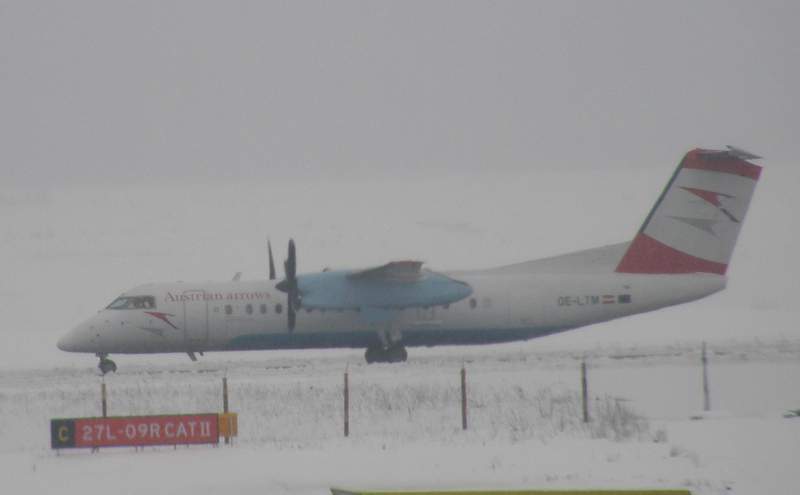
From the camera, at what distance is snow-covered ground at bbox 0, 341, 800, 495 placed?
18.6 m

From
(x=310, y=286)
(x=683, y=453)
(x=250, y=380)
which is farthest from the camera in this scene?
(x=310, y=286)

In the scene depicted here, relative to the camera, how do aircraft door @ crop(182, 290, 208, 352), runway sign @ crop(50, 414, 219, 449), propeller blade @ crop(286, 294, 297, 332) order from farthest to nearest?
aircraft door @ crop(182, 290, 208, 352), propeller blade @ crop(286, 294, 297, 332), runway sign @ crop(50, 414, 219, 449)

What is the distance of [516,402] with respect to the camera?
87.8 ft

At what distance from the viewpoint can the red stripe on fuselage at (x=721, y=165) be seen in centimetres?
3597

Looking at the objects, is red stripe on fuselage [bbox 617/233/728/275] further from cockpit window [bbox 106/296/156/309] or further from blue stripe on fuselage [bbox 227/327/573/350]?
cockpit window [bbox 106/296/156/309]

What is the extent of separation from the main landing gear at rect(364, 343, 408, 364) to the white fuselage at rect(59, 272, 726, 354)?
0.38m

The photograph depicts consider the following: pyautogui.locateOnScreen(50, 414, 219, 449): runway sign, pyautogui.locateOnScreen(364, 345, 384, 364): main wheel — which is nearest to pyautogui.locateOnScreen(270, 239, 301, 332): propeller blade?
pyautogui.locateOnScreen(364, 345, 384, 364): main wheel

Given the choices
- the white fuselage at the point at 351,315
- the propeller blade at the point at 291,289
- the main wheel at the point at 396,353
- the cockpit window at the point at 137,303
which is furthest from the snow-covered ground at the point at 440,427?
the cockpit window at the point at 137,303

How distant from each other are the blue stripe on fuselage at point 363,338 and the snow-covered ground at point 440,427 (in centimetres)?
68

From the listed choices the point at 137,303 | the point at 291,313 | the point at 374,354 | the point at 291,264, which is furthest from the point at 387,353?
the point at 137,303

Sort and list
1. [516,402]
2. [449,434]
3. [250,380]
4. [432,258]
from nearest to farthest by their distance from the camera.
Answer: [449,434] < [516,402] < [250,380] < [432,258]

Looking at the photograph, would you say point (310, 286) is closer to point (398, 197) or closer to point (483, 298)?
point (483, 298)

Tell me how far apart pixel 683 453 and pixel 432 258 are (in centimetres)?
5316

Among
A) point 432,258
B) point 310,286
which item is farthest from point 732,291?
point 310,286
